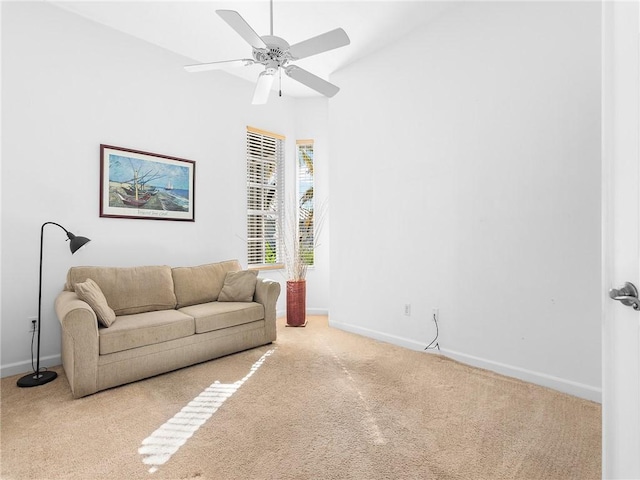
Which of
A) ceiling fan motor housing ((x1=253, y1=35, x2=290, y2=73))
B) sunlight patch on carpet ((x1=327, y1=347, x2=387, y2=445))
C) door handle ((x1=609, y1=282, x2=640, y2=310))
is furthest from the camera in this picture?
ceiling fan motor housing ((x1=253, y1=35, x2=290, y2=73))

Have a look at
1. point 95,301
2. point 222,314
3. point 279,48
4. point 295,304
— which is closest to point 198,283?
point 222,314

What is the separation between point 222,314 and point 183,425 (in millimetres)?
1240

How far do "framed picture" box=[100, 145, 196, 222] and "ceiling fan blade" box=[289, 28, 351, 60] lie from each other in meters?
2.17

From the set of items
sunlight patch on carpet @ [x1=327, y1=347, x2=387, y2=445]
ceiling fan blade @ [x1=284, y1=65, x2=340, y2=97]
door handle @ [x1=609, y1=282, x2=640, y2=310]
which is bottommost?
sunlight patch on carpet @ [x1=327, y1=347, x2=387, y2=445]

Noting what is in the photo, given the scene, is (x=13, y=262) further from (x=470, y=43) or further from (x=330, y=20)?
(x=470, y=43)

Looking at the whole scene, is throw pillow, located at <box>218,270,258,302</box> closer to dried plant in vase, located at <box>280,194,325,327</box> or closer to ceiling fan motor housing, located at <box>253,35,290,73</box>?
dried plant in vase, located at <box>280,194,325,327</box>

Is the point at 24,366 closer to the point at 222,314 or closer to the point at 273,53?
the point at 222,314

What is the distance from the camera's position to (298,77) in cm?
251

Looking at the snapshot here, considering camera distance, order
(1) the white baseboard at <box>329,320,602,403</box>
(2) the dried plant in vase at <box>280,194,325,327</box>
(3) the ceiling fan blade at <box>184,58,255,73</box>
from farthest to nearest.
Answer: (2) the dried plant in vase at <box>280,194,325,327</box>, (3) the ceiling fan blade at <box>184,58,255,73</box>, (1) the white baseboard at <box>329,320,602,403</box>

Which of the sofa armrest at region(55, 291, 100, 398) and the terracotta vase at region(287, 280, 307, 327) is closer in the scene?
the sofa armrest at region(55, 291, 100, 398)

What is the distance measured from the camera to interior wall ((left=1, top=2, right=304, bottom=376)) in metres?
2.89

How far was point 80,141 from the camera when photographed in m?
3.22

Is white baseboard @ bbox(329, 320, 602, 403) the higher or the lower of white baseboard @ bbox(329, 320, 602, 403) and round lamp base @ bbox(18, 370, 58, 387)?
the higher

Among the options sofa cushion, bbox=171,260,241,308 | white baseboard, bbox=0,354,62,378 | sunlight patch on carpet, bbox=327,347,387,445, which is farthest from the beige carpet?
sofa cushion, bbox=171,260,241,308
